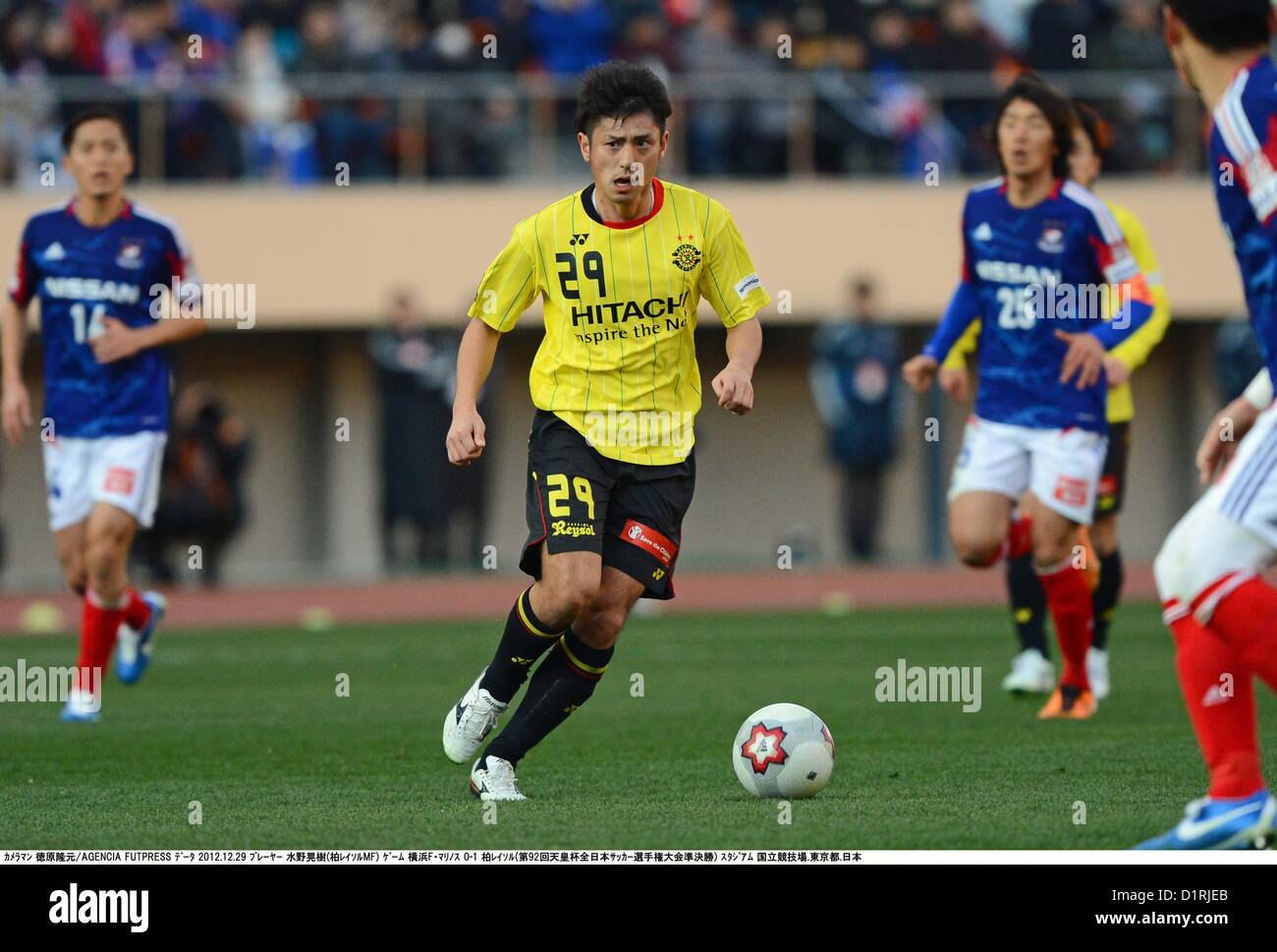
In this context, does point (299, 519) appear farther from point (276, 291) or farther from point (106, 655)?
point (106, 655)

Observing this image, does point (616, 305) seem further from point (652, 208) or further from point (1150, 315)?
point (1150, 315)

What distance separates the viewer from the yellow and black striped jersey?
674 cm

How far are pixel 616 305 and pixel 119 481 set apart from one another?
3.63 meters

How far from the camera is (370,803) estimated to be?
21.5ft

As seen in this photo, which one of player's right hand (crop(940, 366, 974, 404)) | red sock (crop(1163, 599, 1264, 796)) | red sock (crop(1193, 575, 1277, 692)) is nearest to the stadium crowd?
player's right hand (crop(940, 366, 974, 404))

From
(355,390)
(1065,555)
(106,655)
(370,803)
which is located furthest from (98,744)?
(355,390)

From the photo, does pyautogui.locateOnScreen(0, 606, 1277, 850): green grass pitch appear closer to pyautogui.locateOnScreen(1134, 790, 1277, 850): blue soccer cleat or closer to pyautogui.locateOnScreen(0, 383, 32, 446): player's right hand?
pyautogui.locateOnScreen(1134, 790, 1277, 850): blue soccer cleat

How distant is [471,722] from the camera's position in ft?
22.2

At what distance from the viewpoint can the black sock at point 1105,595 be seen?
10.2 m

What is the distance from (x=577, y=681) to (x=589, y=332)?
44.0 inches

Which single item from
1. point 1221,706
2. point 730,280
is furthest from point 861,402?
point 1221,706

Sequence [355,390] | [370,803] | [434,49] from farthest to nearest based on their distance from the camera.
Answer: [355,390] < [434,49] < [370,803]

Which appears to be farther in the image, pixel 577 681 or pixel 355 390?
pixel 355 390

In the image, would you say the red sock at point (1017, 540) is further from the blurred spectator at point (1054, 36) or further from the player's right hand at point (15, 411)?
the blurred spectator at point (1054, 36)
